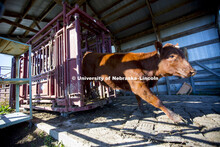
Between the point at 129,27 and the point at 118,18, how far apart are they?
5.22 feet

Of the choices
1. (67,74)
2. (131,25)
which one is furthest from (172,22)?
(67,74)

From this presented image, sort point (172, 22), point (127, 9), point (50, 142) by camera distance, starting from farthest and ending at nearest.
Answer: point (172, 22) → point (127, 9) → point (50, 142)

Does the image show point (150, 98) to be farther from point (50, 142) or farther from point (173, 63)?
point (50, 142)

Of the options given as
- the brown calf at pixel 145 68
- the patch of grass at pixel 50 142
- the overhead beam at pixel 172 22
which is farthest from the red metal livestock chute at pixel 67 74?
the overhead beam at pixel 172 22

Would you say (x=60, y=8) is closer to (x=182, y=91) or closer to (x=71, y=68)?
(x=71, y=68)

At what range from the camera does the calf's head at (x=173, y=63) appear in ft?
7.31

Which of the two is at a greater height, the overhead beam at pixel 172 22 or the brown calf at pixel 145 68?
the overhead beam at pixel 172 22

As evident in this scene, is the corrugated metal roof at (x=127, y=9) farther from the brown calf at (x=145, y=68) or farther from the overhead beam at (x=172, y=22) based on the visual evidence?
the brown calf at (x=145, y=68)

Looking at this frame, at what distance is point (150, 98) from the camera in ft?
7.11

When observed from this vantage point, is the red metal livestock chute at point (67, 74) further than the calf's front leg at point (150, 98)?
Yes

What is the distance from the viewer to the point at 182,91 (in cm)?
723

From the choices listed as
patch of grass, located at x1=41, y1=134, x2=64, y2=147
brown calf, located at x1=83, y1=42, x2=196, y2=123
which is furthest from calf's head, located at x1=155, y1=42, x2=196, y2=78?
patch of grass, located at x1=41, y1=134, x2=64, y2=147

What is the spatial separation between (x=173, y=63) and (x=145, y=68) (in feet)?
2.14

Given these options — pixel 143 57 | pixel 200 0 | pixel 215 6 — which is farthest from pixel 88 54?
pixel 215 6
